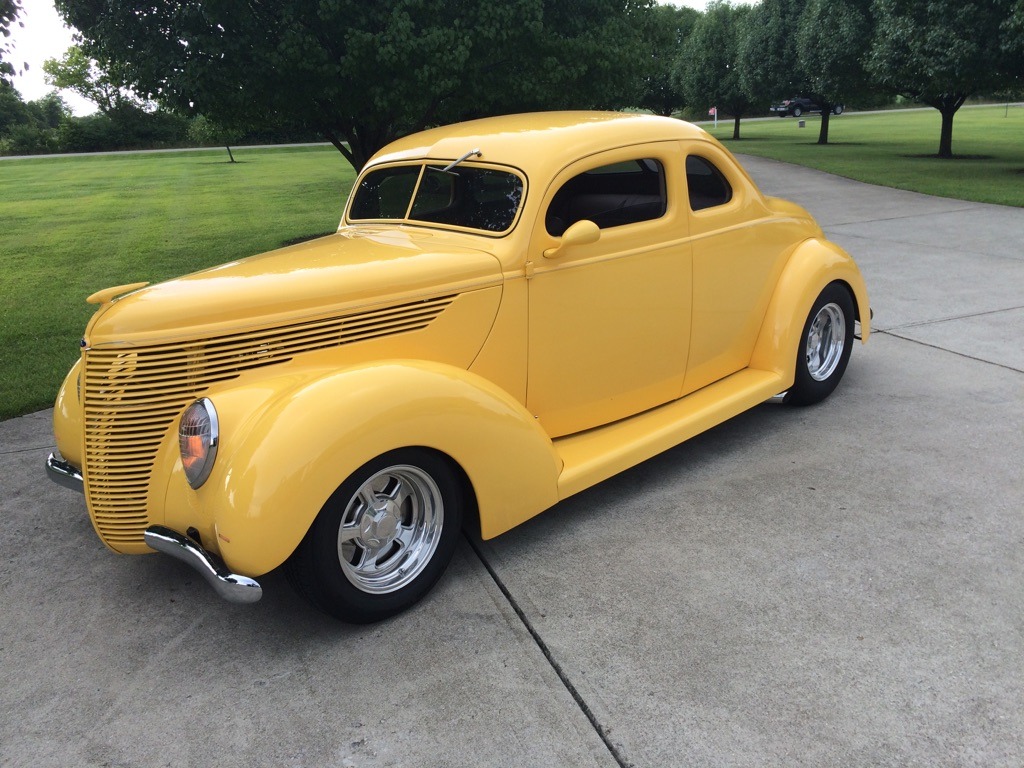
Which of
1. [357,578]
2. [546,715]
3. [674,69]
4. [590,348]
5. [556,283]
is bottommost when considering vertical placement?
[546,715]

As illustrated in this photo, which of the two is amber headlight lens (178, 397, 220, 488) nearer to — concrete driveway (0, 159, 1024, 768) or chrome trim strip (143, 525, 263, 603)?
chrome trim strip (143, 525, 263, 603)

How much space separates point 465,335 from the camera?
3398mm

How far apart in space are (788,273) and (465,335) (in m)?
2.31

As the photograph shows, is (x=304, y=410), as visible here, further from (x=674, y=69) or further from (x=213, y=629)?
(x=674, y=69)

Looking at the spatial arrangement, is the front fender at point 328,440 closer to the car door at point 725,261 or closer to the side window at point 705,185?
the car door at point 725,261

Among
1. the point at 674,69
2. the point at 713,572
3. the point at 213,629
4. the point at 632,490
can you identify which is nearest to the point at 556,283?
the point at 632,490

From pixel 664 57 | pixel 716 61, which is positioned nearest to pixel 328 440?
pixel 664 57

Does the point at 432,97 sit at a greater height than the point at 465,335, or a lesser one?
greater

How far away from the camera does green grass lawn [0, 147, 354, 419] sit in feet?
23.6

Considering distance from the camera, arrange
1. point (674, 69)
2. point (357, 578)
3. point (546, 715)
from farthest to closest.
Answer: point (674, 69)
point (357, 578)
point (546, 715)

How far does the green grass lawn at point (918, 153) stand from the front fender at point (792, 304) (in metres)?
9.43

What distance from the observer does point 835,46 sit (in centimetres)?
2183

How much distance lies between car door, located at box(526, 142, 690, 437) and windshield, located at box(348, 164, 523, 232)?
212 millimetres

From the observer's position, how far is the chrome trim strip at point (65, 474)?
3416 mm
